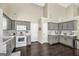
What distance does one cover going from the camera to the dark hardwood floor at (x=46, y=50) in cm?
136

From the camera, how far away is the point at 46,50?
54.7 inches

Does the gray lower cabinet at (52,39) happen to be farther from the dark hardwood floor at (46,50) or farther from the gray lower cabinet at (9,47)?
the gray lower cabinet at (9,47)

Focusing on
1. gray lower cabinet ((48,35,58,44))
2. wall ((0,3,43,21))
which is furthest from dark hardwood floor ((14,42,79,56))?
wall ((0,3,43,21))

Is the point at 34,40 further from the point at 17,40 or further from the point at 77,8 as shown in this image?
the point at 77,8

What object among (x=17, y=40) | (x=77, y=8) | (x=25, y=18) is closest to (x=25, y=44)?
(x=17, y=40)

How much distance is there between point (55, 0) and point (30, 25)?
23.3 inches

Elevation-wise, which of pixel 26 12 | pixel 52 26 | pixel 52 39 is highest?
pixel 26 12

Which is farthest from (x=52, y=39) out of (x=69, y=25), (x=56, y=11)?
(x=56, y=11)

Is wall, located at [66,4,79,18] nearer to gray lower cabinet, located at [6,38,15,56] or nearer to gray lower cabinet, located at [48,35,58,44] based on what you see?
gray lower cabinet, located at [48,35,58,44]

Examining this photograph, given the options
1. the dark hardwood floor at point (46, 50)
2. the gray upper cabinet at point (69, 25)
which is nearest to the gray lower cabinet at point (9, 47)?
the dark hardwood floor at point (46, 50)

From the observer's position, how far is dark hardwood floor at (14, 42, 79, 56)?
1360mm

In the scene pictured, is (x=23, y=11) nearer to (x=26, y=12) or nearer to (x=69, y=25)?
(x=26, y=12)

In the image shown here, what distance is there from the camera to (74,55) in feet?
4.43

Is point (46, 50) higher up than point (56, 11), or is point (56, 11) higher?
point (56, 11)
